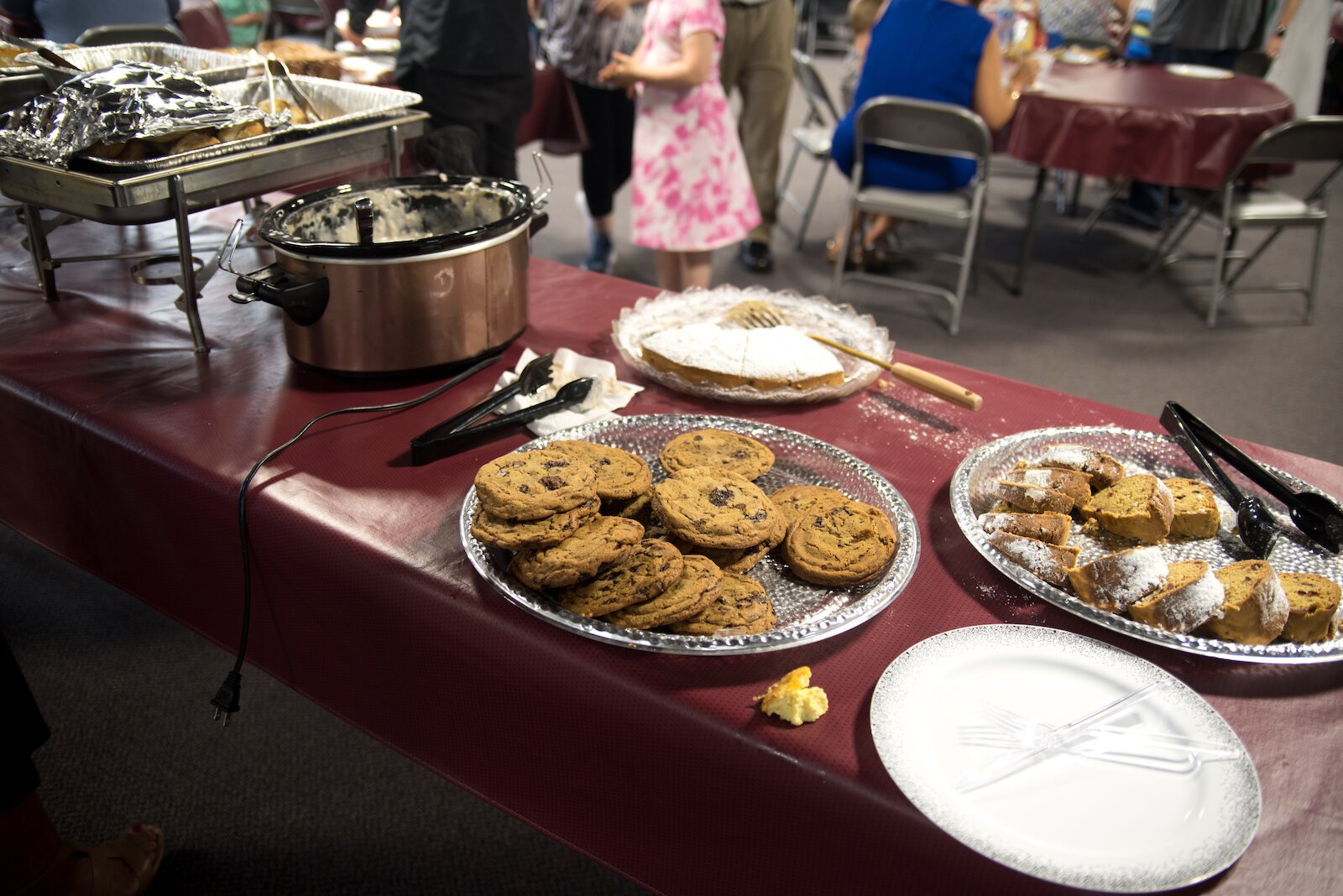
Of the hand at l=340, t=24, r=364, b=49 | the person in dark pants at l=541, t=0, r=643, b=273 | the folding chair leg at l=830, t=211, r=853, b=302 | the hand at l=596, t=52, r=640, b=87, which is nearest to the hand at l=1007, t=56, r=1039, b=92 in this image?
the folding chair leg at l=830, t=211, r=853, b=302

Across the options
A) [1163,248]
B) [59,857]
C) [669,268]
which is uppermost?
[669,268]

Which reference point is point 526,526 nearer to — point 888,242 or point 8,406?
point 8,406

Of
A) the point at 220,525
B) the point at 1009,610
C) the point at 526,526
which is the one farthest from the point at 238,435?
the point at 1009,610

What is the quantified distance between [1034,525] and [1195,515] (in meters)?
0.16

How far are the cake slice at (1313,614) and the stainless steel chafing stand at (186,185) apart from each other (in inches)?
45.0

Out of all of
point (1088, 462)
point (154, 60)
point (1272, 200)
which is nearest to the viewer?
point (1088, 462)

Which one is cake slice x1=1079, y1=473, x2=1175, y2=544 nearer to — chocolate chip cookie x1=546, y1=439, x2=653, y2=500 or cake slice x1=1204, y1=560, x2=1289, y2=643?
cake slice x1=1204, y1=560, x2=1289, y2=643

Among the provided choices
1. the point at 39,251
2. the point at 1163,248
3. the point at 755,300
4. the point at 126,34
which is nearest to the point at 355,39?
the point at 126,34

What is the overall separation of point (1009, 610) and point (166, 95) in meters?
1.13

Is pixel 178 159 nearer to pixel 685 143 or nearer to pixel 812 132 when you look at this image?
pixel 685 143

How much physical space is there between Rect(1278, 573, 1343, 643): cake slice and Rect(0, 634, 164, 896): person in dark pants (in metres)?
1.17

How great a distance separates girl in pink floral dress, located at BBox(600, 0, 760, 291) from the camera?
6.79 feet

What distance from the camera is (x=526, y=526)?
0.73m

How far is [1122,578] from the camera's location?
72 centimetres
